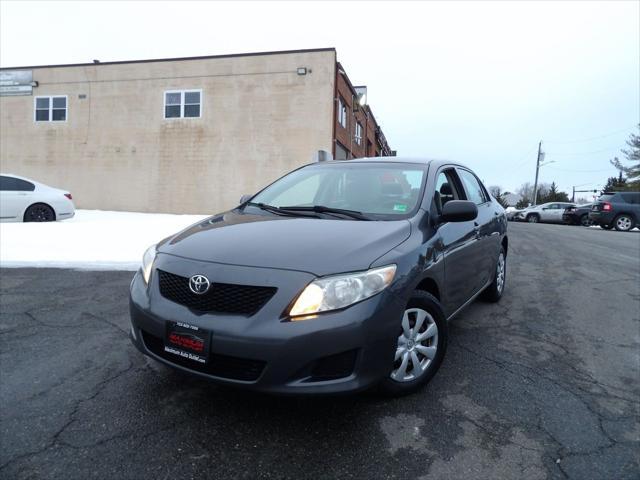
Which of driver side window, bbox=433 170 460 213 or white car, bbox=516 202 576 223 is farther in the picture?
white car, bbox=516 202 576 223

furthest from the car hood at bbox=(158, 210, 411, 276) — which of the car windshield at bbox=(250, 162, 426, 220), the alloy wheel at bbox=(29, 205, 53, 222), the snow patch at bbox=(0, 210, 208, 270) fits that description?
the alloy wheel at bbox=(29, 205, 53, 222)

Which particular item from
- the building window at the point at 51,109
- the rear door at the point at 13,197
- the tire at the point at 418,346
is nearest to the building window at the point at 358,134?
the building window at the point at 51,109

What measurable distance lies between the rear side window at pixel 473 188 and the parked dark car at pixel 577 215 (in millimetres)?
23163

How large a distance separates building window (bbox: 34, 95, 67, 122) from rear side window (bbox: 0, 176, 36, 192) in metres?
11.5

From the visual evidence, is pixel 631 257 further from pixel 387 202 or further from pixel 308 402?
pixel 308 402

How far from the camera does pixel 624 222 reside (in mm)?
18312

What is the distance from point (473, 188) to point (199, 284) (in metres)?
3.18

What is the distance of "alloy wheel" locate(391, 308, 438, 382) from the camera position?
2523 millimetres

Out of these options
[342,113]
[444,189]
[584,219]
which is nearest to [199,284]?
[444,189]

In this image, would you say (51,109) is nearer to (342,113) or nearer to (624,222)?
(342,113)

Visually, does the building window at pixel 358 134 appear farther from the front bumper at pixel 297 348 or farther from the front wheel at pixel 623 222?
the front bumper at pixel 297 348

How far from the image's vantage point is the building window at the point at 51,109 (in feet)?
66.8

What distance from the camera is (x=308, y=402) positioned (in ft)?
8.43

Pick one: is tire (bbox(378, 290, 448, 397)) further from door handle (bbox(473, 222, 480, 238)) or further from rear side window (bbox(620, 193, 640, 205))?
rear side window (bbox(620, 193, 640, 205))
